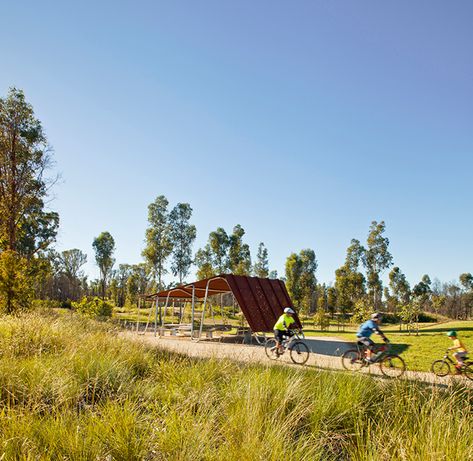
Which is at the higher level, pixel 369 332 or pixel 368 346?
pixel 369 332

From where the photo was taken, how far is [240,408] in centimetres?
418

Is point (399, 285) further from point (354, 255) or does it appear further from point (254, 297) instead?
point (254, 297)

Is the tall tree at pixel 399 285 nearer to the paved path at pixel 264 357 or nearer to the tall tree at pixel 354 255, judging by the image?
the tall tree at pixel 354 255

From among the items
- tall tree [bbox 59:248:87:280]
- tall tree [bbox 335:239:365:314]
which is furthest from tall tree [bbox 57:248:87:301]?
tall tree [bbox 335:239:365:314]

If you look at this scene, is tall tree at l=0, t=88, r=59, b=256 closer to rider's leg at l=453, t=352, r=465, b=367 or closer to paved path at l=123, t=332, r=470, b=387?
paved path at l=123, t=332, r=470, b=387

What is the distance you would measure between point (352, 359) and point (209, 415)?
7207mm

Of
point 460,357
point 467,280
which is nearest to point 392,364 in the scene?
point 460,357

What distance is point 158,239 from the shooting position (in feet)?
142

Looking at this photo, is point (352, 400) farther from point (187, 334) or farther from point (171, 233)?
point (171, 233)

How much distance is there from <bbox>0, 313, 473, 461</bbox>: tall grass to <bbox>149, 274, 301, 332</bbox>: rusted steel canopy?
32.5ft

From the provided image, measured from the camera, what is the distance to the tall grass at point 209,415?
128 inches

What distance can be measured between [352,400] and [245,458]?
226 cm

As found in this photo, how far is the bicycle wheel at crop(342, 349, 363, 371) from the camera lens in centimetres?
1009

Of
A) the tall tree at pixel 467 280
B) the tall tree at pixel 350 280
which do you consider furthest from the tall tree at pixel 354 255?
the tall tree at pixel 467 280
